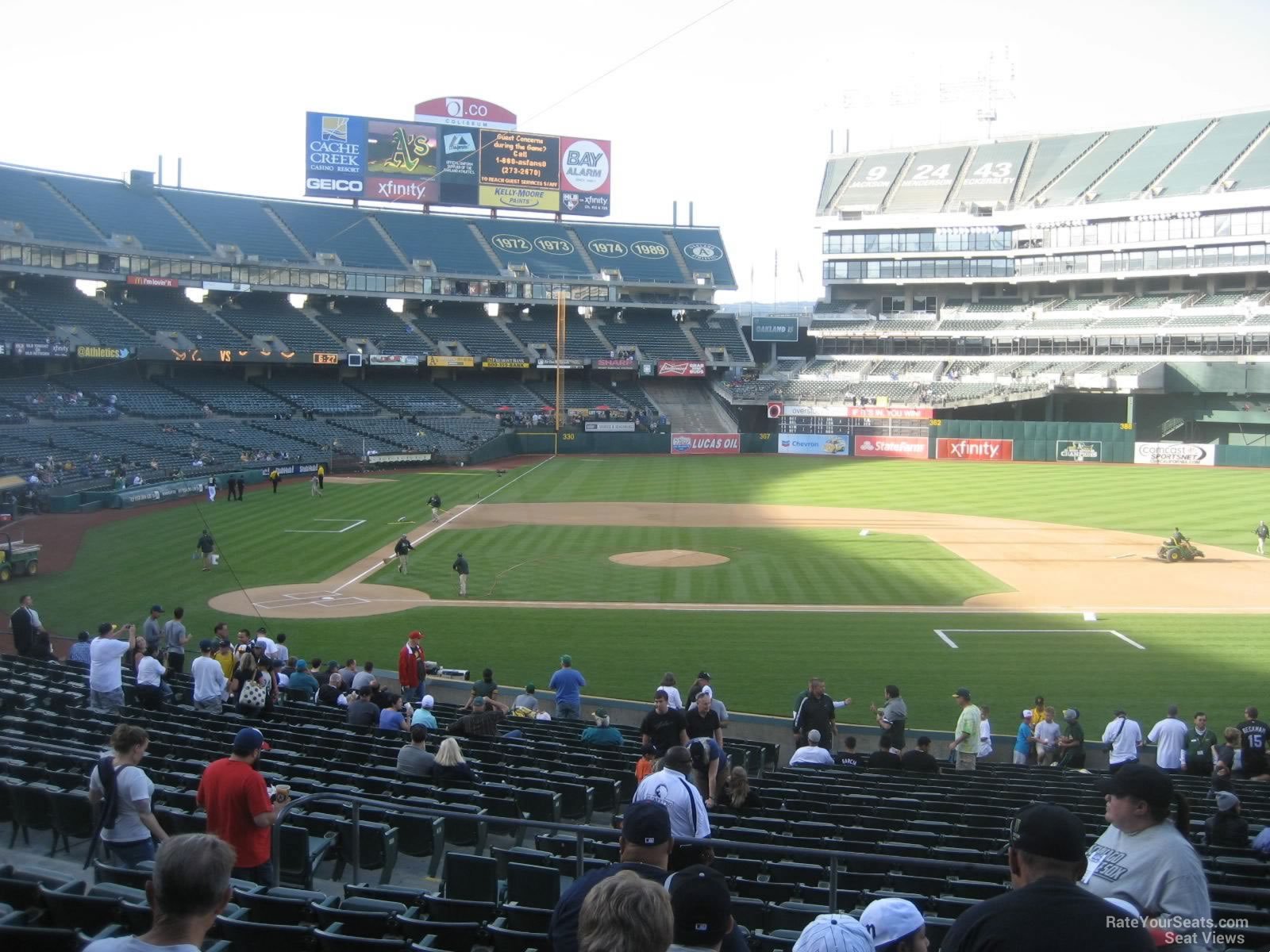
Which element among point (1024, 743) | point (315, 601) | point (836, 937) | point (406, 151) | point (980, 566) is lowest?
point (1024, 743)

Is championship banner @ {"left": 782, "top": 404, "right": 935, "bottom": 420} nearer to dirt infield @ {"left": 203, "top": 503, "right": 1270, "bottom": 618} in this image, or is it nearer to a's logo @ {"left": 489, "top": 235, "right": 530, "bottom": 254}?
a's logo @ {"left": 489, "top": 235, "right": 530, "bottom": 254}

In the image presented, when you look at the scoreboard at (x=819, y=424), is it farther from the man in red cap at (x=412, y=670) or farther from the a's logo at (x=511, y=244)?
the man in red cap at (x=412, y=670)

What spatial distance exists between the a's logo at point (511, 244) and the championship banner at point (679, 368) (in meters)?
15.1

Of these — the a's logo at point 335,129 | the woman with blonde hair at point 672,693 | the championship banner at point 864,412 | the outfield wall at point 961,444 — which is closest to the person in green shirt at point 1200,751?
the woman with blonde hair at point 672,693

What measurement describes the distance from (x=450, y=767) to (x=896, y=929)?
665 cm

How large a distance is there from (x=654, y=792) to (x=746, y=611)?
20809 mm

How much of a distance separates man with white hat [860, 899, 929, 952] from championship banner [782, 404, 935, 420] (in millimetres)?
75382

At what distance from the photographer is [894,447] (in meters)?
77.7

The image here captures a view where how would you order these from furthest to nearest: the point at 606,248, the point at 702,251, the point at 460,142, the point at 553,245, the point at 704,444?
the point at 702,251 < the point at 606,248 < the point at 553,245 < the point at 460,142 < the point at 704,444

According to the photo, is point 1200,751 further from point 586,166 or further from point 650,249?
point 650,249

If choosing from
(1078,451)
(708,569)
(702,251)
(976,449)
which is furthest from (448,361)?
(708,569)

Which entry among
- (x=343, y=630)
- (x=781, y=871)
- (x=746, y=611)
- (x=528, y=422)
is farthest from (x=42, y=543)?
(x=528, y=422)

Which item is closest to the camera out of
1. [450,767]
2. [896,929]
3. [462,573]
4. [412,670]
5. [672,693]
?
[896,929]

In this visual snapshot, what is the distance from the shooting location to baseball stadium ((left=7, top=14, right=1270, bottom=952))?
33.0 ft
